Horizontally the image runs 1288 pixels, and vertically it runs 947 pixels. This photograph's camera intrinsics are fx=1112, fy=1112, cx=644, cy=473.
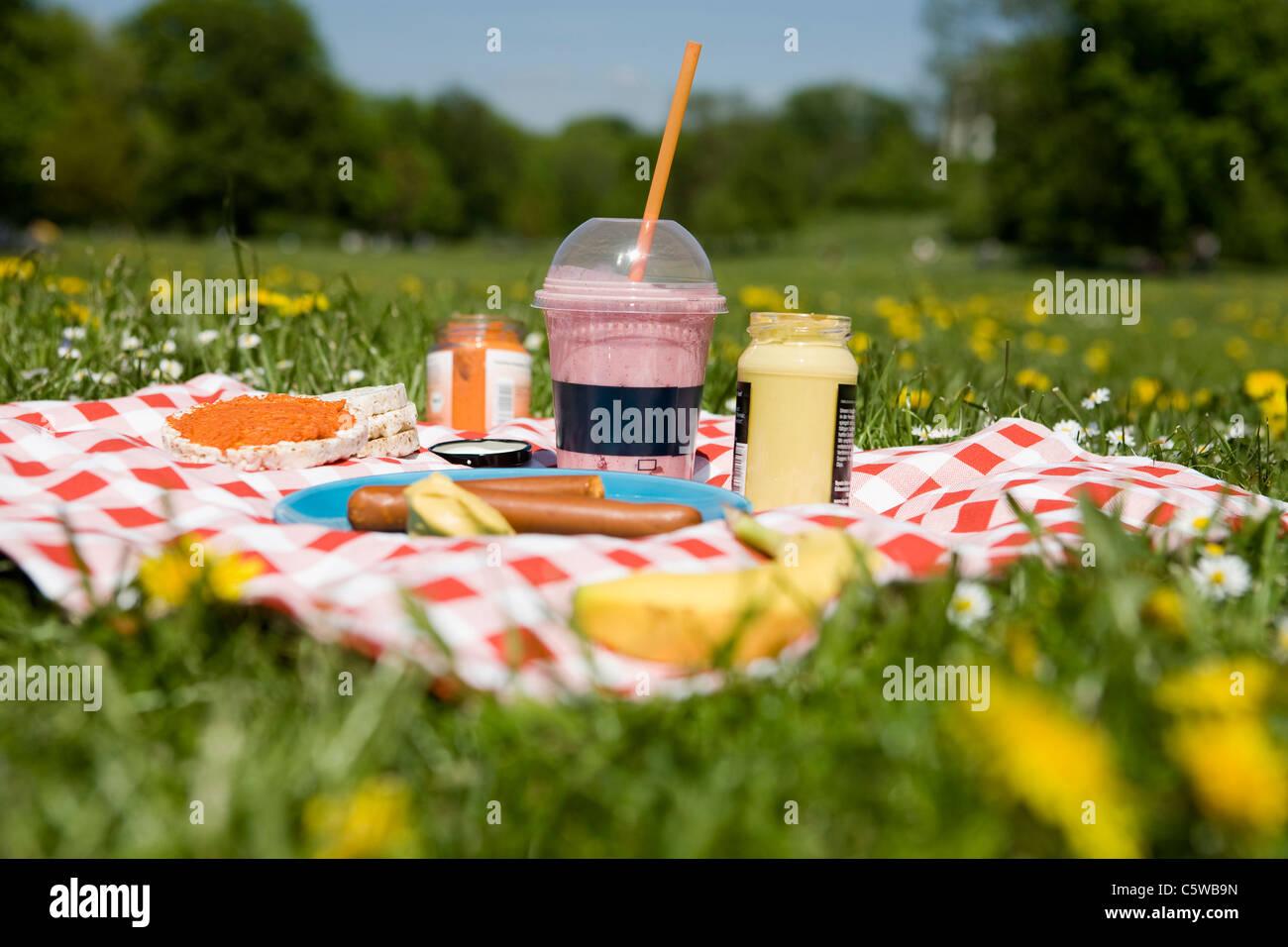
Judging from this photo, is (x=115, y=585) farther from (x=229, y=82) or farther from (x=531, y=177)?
(x=531, y=177)

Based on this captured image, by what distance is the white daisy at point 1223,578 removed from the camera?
1.92 meters

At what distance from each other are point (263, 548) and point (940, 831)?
1.36 metres

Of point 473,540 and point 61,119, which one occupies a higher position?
point 61,119

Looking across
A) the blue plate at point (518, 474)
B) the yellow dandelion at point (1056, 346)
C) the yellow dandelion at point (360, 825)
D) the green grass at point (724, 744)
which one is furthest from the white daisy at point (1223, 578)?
the yellow dandelion at point (1056, 346)

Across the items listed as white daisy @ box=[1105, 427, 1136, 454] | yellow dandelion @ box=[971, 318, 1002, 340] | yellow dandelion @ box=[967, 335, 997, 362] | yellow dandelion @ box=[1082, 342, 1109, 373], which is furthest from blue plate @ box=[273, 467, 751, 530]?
yellow dandelion @ box=[1082, 342, 1109, 373]

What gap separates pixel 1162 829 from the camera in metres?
1.29

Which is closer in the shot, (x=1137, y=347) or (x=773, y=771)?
(x=773, y=771)

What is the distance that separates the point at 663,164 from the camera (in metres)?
2.83

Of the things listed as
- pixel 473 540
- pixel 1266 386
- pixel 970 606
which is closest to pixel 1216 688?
pixel 970 606

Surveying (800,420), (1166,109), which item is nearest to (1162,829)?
(800,420)

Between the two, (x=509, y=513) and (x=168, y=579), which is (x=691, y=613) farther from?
(x=168, y=579)

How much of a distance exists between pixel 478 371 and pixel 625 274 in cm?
80

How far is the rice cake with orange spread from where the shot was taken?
2.80m
